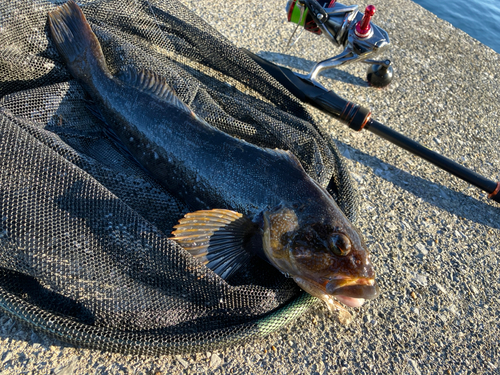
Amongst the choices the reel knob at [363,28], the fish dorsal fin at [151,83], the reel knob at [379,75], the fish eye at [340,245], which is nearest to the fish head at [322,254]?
the fish eye at [340,245]

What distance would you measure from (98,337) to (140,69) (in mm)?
2084

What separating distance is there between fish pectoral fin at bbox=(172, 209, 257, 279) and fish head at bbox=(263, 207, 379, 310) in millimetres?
206

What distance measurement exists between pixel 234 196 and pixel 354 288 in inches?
38.6

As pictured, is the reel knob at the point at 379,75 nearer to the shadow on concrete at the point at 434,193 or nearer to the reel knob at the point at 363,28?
the reel knob at the point at 363,28

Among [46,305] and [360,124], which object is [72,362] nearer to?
[46,305]

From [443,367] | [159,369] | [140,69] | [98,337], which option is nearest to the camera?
[98,337]

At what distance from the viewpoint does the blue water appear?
33.7 feet

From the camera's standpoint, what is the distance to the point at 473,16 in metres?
11.1

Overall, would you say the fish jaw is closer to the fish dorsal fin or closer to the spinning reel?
the fish dorsal fin

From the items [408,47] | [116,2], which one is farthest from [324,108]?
[408,47]

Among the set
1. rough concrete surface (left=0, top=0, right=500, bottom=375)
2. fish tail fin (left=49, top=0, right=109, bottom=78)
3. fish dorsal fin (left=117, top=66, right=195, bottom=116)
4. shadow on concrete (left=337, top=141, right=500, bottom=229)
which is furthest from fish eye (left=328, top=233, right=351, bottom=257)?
fish tail fin (left=49, top=0, right=109, bottom=78)

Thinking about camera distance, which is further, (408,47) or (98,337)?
(408,47)

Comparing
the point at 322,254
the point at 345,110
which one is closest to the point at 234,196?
the point at 322,254

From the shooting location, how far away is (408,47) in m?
5.71
